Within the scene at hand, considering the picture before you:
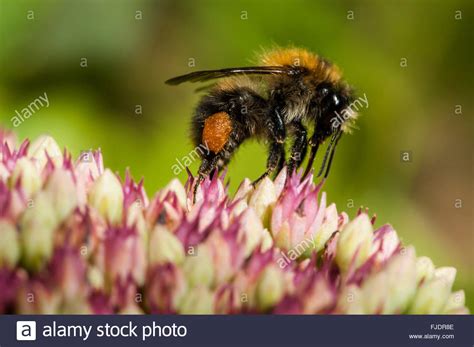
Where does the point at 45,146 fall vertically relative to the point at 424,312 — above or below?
above

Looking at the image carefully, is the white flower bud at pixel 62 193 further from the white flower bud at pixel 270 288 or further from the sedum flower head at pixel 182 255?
the white flower bud at pixel 270 288

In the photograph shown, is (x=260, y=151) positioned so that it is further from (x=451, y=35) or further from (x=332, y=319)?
(x=332, y=319)

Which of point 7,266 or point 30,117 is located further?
point 30,117

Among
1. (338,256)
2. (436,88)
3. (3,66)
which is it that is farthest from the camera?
→ (436,88)

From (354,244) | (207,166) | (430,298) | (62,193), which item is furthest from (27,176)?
(430,298)

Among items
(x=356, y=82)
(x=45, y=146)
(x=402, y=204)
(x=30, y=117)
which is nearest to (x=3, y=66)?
(x=30, y=117)

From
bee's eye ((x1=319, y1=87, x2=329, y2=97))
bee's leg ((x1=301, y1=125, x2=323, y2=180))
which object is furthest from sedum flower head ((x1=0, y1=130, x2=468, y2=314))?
bee's eye ((x1=319, y1=87, x2=329, y2=97))
